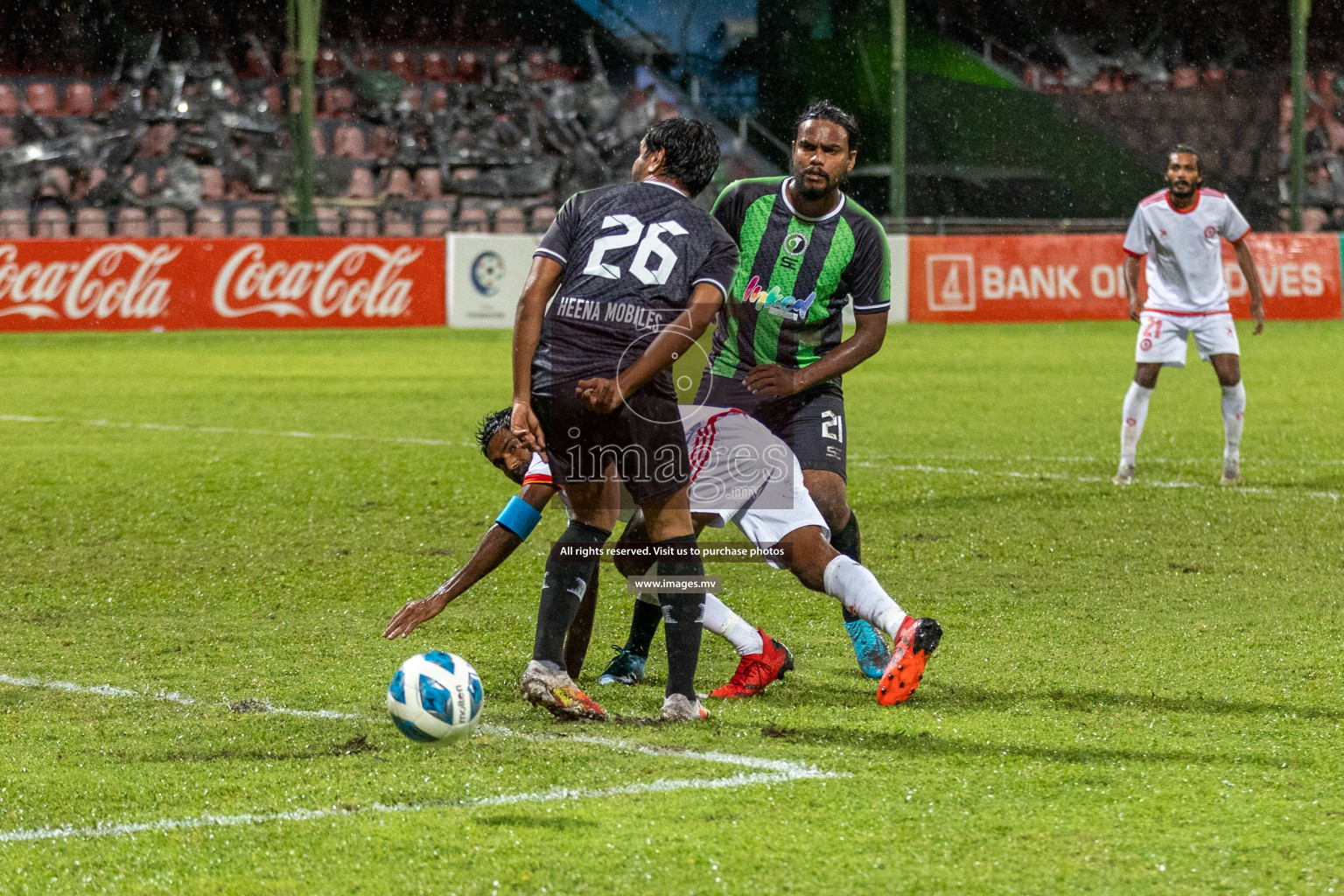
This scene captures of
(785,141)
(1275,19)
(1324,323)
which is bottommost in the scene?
(1324,323)

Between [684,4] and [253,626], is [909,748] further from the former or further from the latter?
[684,4]

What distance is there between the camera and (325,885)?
127 inches

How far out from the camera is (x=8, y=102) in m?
28.5

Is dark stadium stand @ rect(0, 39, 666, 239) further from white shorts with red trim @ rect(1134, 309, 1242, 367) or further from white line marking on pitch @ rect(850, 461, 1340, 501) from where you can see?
white shorts with red trim @ rect(1134, 309, 1242, 367)

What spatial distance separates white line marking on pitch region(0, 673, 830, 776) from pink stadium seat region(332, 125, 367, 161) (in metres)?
25.1

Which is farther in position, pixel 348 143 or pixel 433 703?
pixel 348 143

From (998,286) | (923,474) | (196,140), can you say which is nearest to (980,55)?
(998,286)

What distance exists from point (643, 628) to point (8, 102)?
1050 inches

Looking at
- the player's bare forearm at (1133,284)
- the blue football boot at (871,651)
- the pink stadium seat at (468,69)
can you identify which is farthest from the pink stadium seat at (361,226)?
the blue football boot at (871,651)

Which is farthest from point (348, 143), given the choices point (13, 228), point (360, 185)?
point (13, 228)

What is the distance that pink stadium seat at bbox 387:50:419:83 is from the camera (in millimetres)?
31672

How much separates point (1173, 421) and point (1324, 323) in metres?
11.7

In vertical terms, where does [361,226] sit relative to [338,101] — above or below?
below

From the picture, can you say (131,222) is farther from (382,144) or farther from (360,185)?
(382,144)
